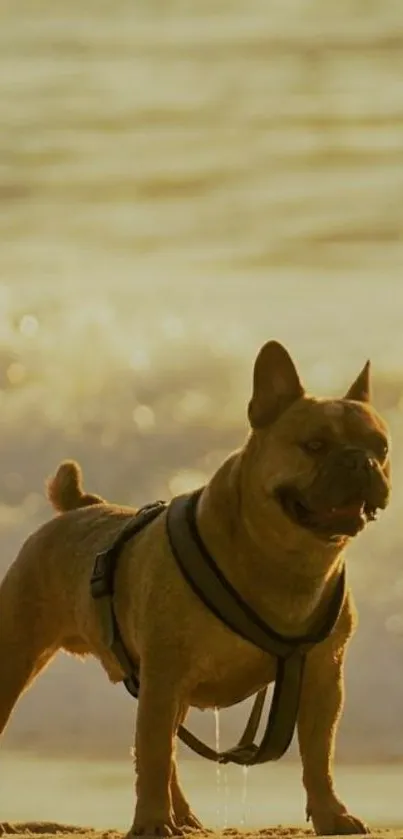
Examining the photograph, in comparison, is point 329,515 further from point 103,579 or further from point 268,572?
point 103,579

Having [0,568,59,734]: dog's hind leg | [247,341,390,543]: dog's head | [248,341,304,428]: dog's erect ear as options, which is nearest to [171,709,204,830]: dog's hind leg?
[0,568,59,734]: dog's hind leg

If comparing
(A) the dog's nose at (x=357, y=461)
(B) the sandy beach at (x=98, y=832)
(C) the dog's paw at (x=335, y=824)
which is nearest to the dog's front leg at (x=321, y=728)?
(C) the dog's paw at (x=335, y=824)

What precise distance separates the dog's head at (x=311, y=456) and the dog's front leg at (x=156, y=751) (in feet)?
3.99

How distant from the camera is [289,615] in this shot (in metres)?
15.2

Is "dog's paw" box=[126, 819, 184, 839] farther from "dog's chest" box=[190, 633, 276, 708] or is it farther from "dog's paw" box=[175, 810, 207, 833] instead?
"dog's paw" box=[175, 810, 207, 833]

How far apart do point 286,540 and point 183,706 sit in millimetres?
1265

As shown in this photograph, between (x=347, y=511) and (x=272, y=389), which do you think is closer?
(x=347, y=511)

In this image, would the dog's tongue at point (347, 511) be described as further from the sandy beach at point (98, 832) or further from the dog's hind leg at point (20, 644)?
the dog's hind leg at point (20, 644)

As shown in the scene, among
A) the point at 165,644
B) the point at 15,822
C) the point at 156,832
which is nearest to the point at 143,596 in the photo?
the point at 165,644

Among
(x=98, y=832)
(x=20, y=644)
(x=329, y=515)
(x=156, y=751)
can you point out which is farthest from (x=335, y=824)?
(x=20, y=644)

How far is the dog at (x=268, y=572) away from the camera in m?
14.5

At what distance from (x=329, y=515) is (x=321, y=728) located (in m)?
1.78

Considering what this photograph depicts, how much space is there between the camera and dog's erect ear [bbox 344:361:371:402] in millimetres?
15320

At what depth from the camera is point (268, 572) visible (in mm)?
15125
